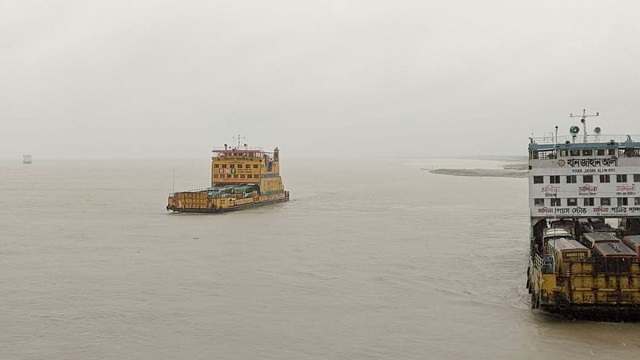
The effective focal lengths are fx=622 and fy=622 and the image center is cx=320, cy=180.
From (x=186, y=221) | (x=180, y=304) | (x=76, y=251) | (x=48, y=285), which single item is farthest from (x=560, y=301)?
(x=186, y=221)

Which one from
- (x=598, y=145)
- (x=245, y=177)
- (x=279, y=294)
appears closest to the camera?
(x=279, y=294)

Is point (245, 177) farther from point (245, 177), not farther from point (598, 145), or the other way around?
point (598, 145)

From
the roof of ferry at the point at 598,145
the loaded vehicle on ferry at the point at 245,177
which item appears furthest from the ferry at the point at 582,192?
the loaded vehicle on ferry at the point at 245,177

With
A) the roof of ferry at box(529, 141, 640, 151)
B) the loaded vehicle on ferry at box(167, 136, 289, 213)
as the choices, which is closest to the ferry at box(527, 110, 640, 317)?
the roof of ferry at box(529, 141, 640, 151)

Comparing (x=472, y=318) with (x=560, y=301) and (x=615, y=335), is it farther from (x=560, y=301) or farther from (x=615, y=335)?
(x=615, y=335)

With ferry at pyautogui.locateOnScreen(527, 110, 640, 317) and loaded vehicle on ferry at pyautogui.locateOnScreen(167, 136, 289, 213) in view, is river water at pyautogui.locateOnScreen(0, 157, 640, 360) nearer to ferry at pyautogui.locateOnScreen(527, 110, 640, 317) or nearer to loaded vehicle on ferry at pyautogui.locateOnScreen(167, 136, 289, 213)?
ferry at pyautogui.locateOnScreen(527, 110, 640, 317)

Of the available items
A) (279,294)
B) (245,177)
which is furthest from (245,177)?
(279,294)

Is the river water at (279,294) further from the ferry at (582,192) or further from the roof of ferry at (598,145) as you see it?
the roof of ferry at (598,145)

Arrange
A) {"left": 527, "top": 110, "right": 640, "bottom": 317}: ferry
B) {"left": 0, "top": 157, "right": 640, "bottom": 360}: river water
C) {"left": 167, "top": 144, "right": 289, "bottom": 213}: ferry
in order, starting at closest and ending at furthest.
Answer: {"left": 0, "top": 157, "right": 640, "bottom": 360}: river water < {"left": 527, "top": 110, "right": 640, "bottom": 317}: ferry < {"left": 167, "top": 144, "right": 289, "bottom": 213}: ferry
